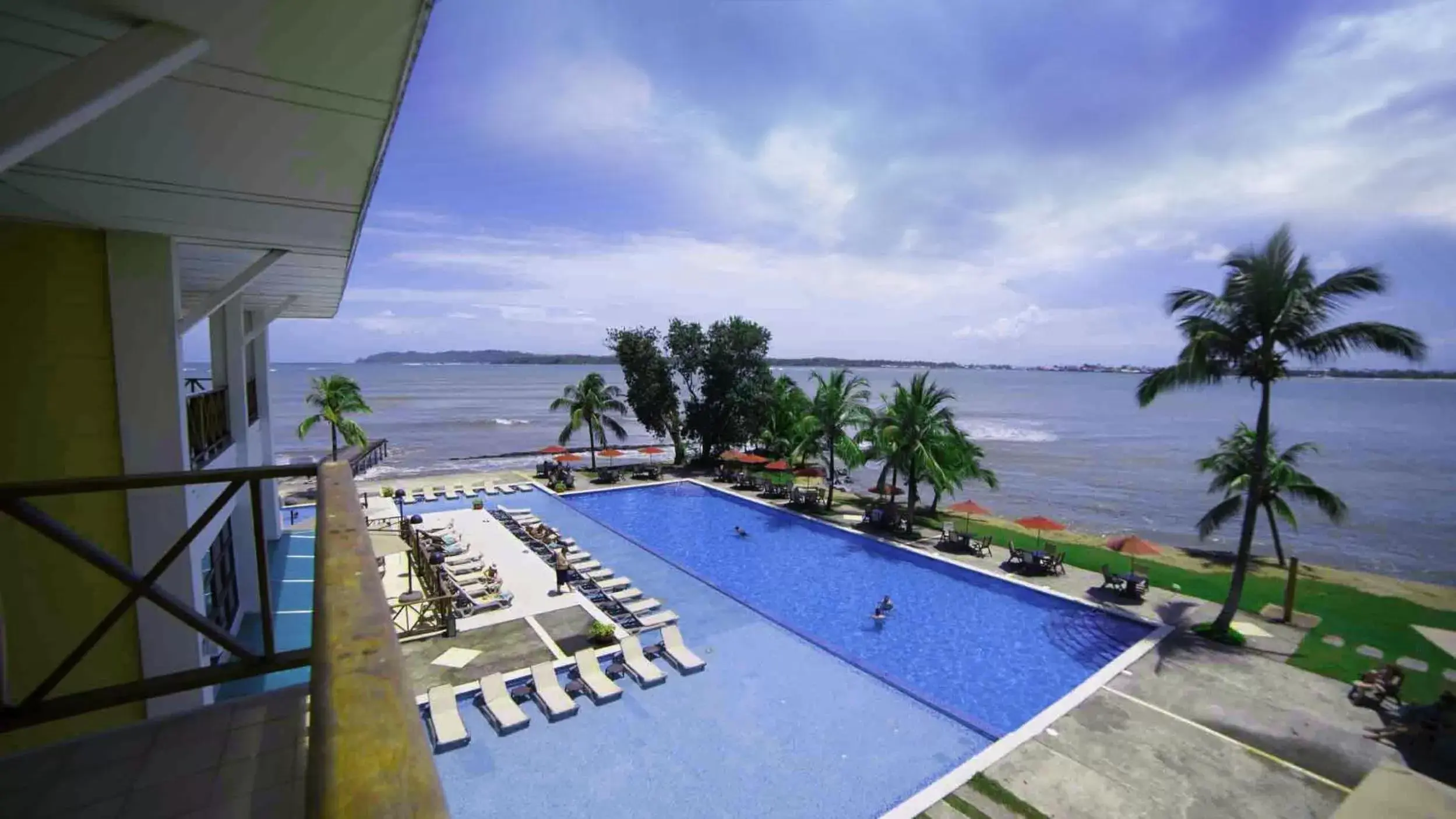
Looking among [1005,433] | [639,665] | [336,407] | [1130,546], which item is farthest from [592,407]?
[1005,433]

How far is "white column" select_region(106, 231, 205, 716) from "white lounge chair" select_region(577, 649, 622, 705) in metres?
5.79

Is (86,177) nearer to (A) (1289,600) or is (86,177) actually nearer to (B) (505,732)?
(B) (505,732)

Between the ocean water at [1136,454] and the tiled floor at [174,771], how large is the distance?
23.0 meters

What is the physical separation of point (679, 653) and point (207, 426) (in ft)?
28.1

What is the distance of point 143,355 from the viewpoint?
5828 millimetres

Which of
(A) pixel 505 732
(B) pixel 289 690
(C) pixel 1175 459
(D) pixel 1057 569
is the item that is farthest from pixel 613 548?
(C) pixel 1175 459

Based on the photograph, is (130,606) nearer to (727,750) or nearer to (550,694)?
(550,694)

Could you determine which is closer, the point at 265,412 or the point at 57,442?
the point at 57,442

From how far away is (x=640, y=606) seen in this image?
14.0m

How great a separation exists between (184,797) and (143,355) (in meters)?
4.70

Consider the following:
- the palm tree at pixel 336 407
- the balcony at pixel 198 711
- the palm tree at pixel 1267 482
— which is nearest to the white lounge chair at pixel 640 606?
the balcony at pixel 198 711

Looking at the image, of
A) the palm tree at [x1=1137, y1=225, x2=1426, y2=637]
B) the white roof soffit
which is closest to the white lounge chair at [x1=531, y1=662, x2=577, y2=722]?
the white roof soffit

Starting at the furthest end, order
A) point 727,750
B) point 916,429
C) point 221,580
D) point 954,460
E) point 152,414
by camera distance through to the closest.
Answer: point 954,460 < point 916,429 < point 221,580 < point 727,750 < point 152,414

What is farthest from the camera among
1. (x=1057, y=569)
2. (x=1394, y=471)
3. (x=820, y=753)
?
(x=1394, y=471)
